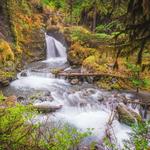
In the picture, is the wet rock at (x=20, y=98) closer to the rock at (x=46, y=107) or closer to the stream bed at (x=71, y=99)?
the stream bed at (x=71, y=99)

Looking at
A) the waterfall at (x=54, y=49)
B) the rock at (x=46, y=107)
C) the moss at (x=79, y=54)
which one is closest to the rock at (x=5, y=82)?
the rock at (x=46, y=107)

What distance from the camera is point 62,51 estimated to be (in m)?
24.9

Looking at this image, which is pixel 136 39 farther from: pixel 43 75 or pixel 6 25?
pixel 6 25

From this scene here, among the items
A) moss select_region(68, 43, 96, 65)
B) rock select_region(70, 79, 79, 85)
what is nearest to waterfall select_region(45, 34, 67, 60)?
moss select_region(68, 43, 96, 65)

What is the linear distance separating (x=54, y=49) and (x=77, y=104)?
12.7 metres

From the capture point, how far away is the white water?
10.9 m

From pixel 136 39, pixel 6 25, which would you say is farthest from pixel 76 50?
pixel 136 39

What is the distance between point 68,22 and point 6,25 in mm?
14783

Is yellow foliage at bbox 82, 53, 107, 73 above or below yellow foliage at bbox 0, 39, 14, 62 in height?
below

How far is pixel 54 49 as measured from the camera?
24.8m

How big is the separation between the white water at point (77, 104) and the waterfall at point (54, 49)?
22.6 ft

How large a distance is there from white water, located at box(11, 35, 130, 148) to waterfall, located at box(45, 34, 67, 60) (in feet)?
22.6

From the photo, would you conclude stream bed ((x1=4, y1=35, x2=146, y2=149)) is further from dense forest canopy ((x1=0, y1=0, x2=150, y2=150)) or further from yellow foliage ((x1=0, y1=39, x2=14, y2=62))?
yellow foliage ((x1=0, y1=39, x2=14, y2=62))

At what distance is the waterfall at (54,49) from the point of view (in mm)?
24203
